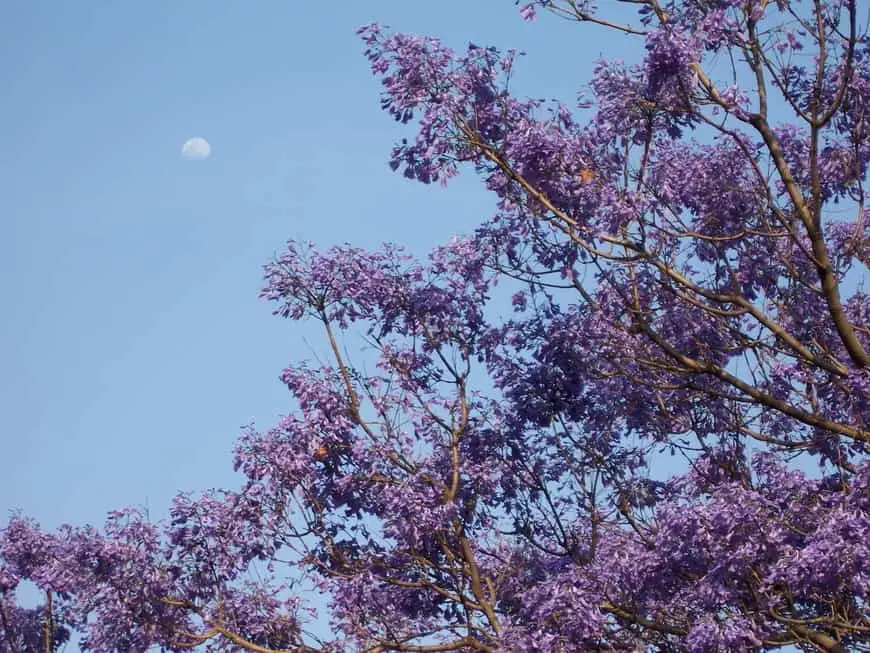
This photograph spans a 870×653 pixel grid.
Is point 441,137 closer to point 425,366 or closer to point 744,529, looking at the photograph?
point 425,366

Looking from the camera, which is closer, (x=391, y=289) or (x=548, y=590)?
(x=548, y=590)

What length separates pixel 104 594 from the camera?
1478 centimetres

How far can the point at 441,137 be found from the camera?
47.7 ft

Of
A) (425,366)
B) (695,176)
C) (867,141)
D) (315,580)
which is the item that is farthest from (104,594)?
(867,141)

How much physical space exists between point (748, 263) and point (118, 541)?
841 centimetres

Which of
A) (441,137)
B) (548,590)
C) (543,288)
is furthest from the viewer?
(543,288)

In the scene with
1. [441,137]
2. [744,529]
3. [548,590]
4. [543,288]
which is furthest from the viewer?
[543,288]

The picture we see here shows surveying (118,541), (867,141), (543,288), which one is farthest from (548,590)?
(867,141)

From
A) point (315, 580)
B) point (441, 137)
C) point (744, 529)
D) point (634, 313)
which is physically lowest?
point (744, 529)

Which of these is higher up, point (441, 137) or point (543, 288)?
point (441, 137)

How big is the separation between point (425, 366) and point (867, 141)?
6145mm

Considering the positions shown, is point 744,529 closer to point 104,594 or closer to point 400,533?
point 400,533

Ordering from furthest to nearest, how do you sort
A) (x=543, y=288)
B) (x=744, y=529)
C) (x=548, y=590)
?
(x=543, y=288) → (x=548, y=590) → (x=744, y=529)

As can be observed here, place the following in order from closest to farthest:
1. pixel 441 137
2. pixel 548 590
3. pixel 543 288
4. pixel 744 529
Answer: pixel 744 529
pixel 548 590
pixel 441 137
pixel 543 288
